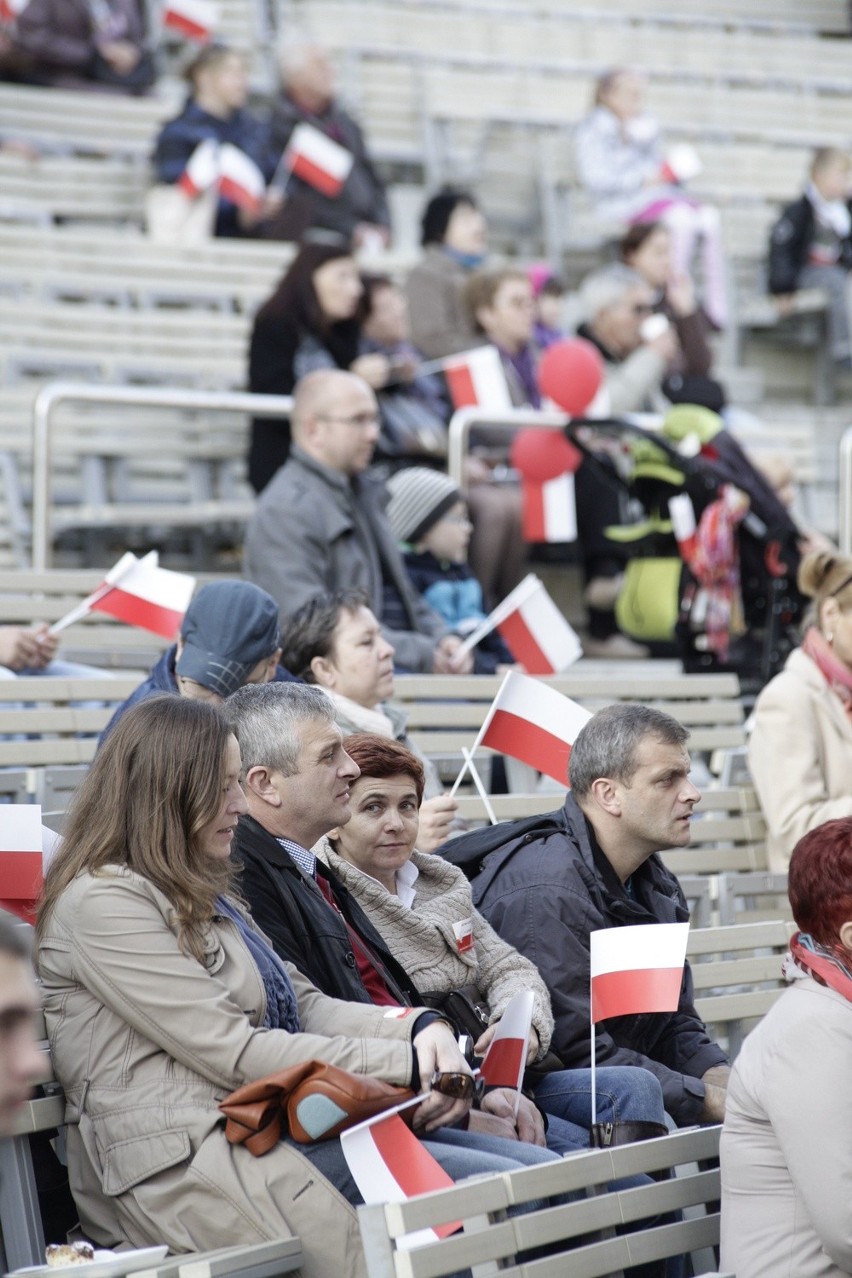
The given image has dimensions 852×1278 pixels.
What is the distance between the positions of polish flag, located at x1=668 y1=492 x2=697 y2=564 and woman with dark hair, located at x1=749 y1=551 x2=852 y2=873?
184cm

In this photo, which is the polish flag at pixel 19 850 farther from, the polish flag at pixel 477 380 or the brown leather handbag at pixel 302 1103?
the polish flag at pixel 477 380

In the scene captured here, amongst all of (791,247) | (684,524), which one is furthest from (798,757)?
(791,247)

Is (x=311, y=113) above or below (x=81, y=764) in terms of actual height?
above

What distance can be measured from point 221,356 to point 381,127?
16.2ft

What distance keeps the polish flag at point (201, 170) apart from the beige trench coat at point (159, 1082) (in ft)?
27.7

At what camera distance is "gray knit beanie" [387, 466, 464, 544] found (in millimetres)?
7430

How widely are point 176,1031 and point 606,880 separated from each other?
145 centimetres

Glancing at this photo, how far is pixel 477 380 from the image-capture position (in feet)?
29.7

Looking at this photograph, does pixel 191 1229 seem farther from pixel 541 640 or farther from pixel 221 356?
pixel 221 356

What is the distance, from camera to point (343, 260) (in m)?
8.30

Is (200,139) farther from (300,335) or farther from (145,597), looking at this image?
(145,597)

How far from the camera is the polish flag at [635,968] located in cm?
423

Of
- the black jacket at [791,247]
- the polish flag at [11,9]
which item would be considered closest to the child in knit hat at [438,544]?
the polish flag at [11,9]

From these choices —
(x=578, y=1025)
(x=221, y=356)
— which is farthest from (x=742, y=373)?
(x=578, y=1025)
